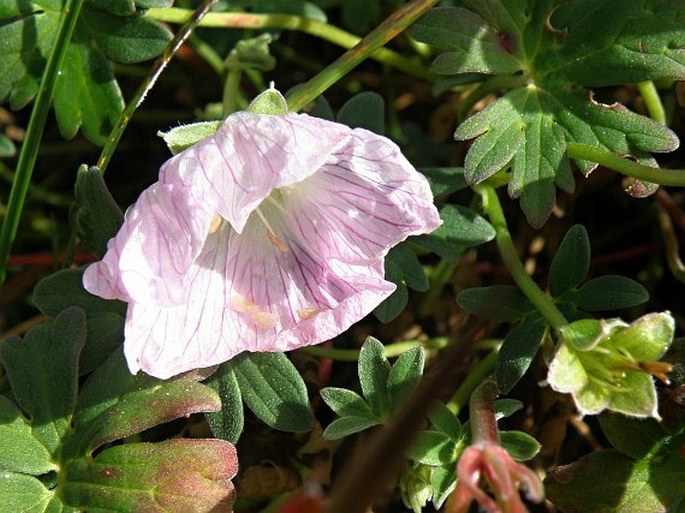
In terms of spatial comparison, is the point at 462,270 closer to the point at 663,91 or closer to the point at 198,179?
the point at 663,91

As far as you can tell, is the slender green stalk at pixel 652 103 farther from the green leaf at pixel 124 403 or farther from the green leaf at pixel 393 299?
the green leaf at pixel 124 403

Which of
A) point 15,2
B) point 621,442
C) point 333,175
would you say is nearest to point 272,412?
point 333,175

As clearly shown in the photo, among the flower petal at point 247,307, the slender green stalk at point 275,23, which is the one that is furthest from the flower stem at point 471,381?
the slender green stalk at point 275,23

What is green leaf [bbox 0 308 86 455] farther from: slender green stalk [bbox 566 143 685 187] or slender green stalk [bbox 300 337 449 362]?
slender green stalk [bbox 566 143 685 187]

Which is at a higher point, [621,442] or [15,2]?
[15,2]

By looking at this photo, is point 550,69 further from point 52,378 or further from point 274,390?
point 52,378

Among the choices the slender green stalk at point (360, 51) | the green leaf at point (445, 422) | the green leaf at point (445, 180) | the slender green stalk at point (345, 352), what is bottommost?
the slender green stalk at point (345, 352)

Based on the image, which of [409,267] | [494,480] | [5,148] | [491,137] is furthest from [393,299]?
[5,148]
